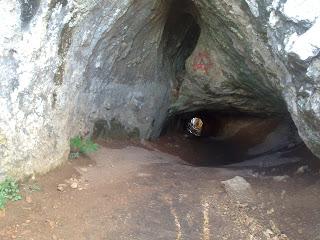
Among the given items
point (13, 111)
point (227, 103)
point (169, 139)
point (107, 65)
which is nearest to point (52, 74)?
point (13, 111)

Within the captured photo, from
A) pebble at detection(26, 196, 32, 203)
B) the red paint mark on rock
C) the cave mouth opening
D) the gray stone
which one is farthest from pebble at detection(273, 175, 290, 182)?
pebble at detection(26, 196, 32, 203)

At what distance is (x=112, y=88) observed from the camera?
22.3 ft

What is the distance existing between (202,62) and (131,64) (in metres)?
1.34

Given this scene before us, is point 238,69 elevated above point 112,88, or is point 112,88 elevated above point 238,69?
point 238,69

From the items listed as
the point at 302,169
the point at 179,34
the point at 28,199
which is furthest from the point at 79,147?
the point at 179,34

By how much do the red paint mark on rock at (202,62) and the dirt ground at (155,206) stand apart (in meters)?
2.31

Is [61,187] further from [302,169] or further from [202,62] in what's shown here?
[202,62]

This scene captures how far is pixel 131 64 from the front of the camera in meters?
7.00

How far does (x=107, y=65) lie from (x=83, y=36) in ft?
4.06

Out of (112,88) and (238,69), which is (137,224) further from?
(238,69)

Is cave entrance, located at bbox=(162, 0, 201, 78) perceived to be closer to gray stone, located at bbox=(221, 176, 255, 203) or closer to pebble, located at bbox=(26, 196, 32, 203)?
gray stone, located at bbox=(221, 176, 255, 203)

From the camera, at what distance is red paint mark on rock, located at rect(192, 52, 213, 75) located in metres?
7.38

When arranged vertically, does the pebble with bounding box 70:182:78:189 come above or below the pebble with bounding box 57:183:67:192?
above

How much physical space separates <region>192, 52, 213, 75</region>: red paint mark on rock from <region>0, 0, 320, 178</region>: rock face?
0.02 meters
